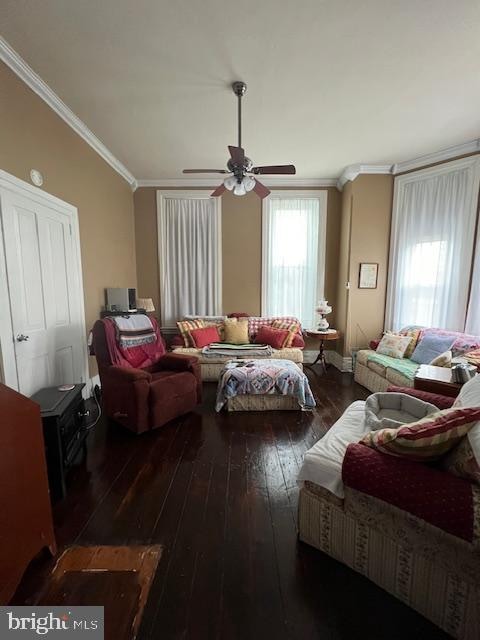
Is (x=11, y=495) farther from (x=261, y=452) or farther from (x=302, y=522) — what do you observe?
(x=261, y=452)

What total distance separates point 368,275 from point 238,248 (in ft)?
7.14

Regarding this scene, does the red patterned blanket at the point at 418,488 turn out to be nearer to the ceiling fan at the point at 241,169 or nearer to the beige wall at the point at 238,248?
the ceiling fan at the point at 241,169

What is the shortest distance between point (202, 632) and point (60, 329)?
2656mm

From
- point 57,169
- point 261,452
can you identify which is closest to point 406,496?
point 261,452

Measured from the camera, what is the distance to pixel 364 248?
4258mm

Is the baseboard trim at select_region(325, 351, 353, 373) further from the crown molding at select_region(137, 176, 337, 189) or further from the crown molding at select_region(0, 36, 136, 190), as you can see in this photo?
the crown molding at select_region(0, 36, 136, 190)

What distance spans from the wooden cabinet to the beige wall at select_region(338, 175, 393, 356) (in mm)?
4146

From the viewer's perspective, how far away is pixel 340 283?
4.70 m

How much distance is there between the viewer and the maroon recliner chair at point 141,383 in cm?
254

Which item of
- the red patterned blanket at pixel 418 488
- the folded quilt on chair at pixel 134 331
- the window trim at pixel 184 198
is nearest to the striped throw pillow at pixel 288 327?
the window trim at pixel 184 198

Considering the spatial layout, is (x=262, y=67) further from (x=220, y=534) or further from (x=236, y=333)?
→ (x=220, y=534)

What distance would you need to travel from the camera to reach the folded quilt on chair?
2939mm

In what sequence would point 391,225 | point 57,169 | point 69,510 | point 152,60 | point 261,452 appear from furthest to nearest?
point 391,225 < point 57,169 < point 261,452 < point 152,60 < point 69,510

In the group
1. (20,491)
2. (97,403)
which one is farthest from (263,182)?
(20,491)
